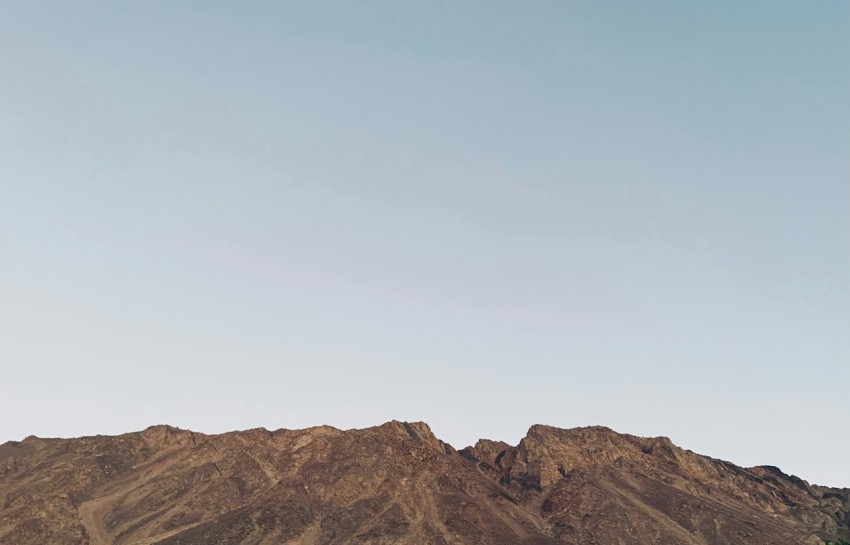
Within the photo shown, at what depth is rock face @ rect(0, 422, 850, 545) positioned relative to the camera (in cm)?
12150

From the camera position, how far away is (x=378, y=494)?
134750 millimetres

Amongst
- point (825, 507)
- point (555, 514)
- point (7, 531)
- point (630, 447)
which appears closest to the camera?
point (7, 531)

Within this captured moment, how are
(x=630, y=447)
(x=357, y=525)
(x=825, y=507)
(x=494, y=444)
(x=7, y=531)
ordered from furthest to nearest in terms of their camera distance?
1. (x=494, y=444)
2. (x=630, y=447)
3. (x=825, y=507)
4. (x=357, y=525)
5. (x=7, y=531)

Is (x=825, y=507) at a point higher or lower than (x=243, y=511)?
higher

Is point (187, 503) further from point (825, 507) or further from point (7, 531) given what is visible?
point (825, 507)

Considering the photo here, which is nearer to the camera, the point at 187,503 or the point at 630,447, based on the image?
the point at 187,503

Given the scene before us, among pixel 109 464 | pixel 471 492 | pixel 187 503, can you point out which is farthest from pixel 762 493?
pixel 109 464

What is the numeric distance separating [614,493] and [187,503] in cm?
8243

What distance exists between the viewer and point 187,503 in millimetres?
128000

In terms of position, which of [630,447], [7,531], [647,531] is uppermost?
[630,447]

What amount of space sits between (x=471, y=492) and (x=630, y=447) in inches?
1848

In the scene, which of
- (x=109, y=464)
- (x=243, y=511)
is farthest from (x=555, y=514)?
(x=109, y=464)

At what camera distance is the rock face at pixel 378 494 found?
399 ft

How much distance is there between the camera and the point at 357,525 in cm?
12419
